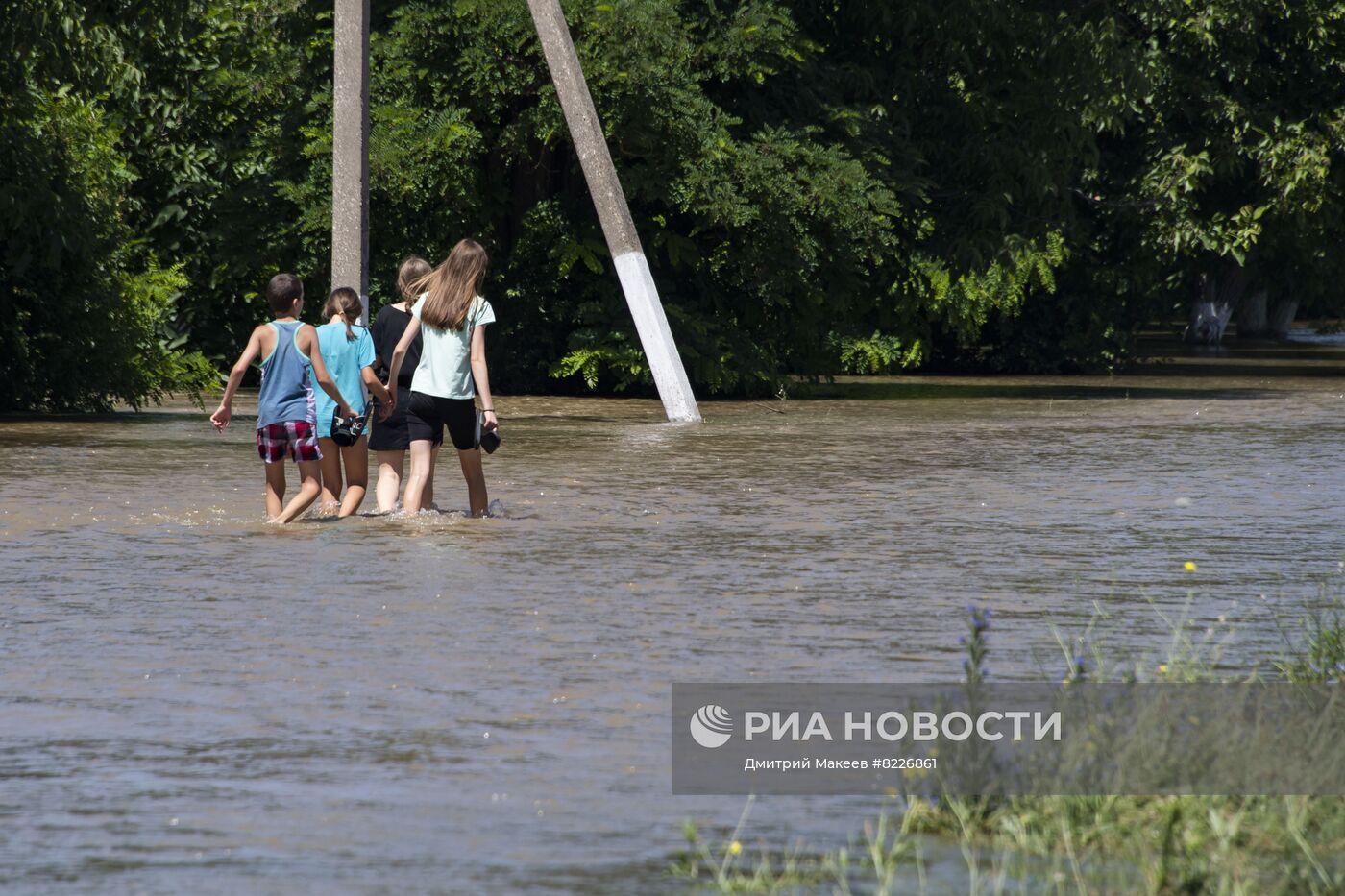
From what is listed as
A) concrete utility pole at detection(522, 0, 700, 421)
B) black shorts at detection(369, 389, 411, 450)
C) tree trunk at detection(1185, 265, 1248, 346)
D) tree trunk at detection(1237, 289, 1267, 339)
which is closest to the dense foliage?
concrete utility pole at detection(522, 0, 700, 421)

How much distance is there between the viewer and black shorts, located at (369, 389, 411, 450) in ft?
45.6

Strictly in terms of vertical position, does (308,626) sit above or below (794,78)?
below

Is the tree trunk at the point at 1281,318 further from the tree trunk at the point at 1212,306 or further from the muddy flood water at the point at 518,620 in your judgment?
the muddy flood water at the point at 518,620

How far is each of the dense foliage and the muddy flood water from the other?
5.37 metres

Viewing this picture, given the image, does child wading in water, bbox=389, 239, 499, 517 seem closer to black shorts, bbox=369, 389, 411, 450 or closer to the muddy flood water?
black shorts, bbox=369, 389, 411, 450

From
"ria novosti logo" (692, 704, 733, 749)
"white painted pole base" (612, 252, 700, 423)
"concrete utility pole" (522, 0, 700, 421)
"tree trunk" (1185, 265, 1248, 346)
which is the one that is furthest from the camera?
"tree trunk" (1185, 265, 1248, 346)

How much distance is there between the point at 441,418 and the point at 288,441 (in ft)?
3.03

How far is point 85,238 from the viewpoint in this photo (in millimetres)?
23703

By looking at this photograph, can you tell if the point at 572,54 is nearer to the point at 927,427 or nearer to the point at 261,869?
the point at 927,427

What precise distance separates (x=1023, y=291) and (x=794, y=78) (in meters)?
11.5

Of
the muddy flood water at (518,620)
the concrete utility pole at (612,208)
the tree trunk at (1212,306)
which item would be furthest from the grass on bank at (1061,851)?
the tree trunk at (1212,306)

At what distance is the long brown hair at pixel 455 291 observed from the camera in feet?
44.0

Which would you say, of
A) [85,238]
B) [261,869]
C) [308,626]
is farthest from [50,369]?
[261,869]

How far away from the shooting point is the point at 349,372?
545 inches
